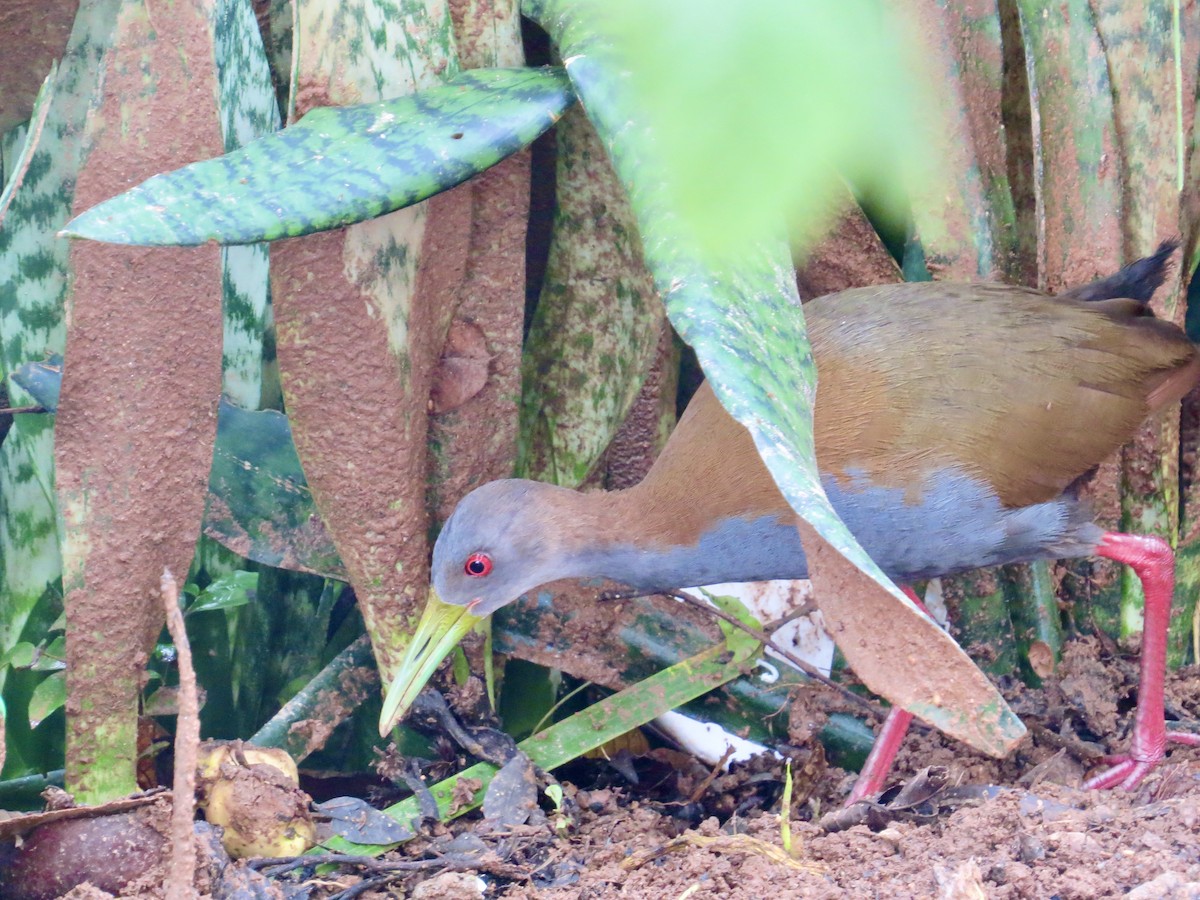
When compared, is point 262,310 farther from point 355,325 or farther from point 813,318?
point 813,318

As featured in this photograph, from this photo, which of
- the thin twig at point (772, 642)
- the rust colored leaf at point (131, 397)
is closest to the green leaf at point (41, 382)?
the rust colored leaf at point (131, 397)

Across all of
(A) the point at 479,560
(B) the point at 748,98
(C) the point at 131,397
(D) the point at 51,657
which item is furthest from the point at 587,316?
(B) the point at 748,98

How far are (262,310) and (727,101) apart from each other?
158 centimetres

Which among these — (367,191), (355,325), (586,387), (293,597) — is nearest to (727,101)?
(367,191)

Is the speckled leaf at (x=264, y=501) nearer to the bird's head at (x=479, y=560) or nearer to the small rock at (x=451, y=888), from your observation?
the bird's head at (x=479, y=560)

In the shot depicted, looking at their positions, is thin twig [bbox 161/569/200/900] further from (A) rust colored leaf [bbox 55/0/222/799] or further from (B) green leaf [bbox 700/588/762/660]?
(B) green leaf [bbox 700/588/762/660]

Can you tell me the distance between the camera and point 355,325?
1.46 m

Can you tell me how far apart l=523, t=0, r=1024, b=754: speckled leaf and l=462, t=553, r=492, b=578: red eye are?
686 mm

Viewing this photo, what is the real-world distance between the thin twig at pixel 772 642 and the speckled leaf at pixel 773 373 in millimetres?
696

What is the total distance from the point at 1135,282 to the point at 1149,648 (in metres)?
0.56

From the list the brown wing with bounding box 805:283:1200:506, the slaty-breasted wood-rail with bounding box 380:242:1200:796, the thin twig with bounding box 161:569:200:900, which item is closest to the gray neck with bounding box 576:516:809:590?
the slaty-breasted wood-rail with bounding box 380:242:1200:796

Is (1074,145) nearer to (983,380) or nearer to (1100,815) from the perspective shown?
(983,380)

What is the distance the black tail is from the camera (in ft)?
5.65

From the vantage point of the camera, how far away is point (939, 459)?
1.70 meters
